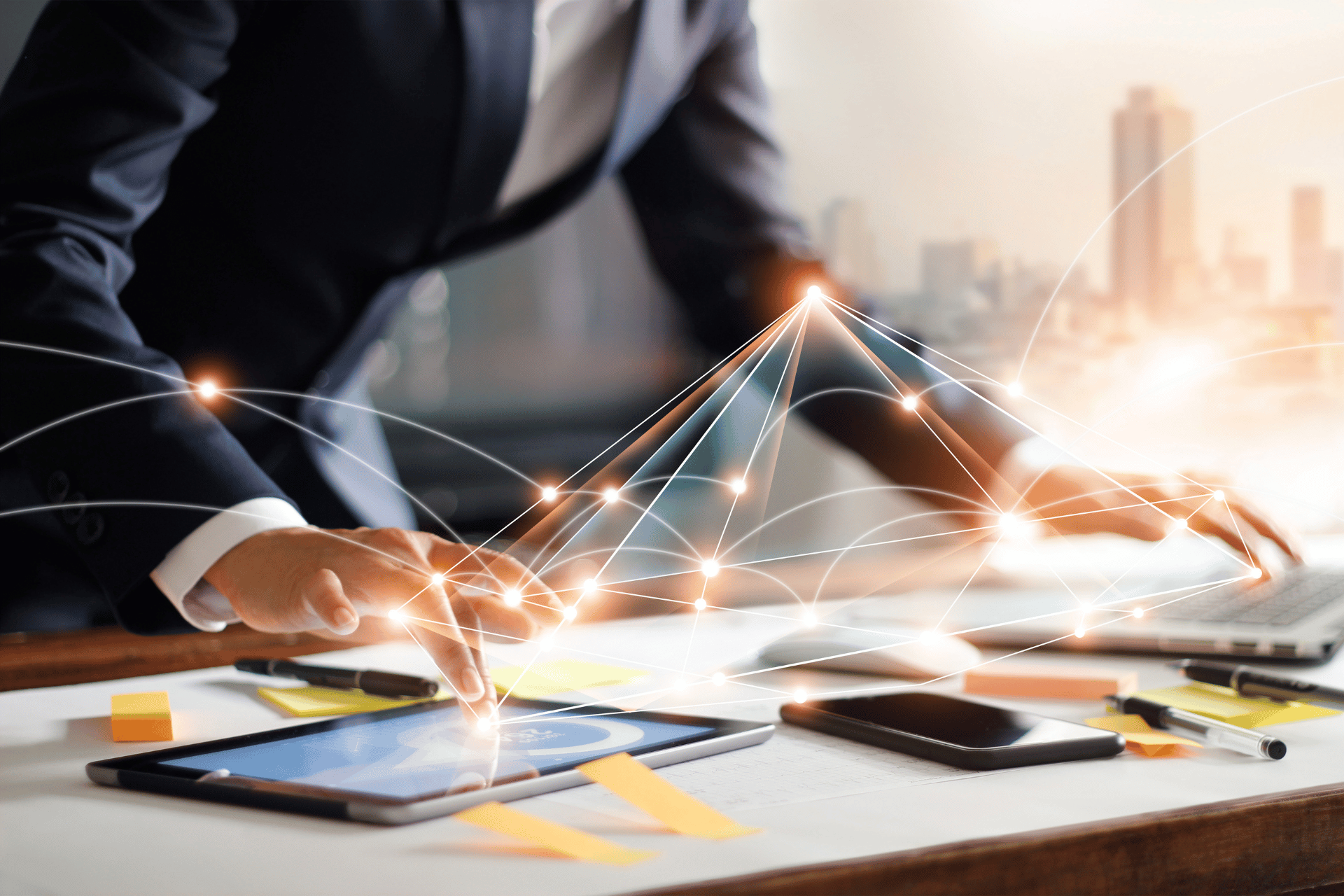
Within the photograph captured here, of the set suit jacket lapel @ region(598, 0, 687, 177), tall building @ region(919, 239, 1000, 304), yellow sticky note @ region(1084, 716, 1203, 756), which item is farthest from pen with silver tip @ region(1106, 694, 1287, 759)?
tall building @ region(919, 239, 1000, 304)

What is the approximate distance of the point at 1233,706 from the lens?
2.08 feet

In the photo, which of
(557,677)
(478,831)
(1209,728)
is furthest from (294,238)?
(1209,728)

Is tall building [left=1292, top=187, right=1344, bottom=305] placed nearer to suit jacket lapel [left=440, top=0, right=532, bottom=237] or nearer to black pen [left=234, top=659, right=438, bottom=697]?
suit jacket lapel [left=440, top=0, right=532, bottom=237]

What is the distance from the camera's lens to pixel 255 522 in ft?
2.30

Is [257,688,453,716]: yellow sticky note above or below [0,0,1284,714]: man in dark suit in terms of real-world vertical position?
below

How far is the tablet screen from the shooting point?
0.47m

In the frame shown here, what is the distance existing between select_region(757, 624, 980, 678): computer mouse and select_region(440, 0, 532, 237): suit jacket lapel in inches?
23.3

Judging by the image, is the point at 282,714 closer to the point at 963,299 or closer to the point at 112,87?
the point at 112,87

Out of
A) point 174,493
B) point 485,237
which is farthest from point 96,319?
point 485,237

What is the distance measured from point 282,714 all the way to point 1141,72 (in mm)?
2358

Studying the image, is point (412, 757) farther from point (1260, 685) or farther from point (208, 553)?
point (1260, 685)

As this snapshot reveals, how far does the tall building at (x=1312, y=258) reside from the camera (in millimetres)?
2135

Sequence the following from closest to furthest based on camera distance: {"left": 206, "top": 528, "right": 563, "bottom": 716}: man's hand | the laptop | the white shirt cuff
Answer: {"left": 206, "top": 528, "right": 563, "bottom": 716}: man's hand → the white shirt cuff → the laptop

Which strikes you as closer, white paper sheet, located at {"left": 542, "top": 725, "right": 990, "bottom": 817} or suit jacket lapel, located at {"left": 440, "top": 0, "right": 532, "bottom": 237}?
white paper sheet, located at {"left": 542, "top": 725, "right": 990, "bottom": 817}
